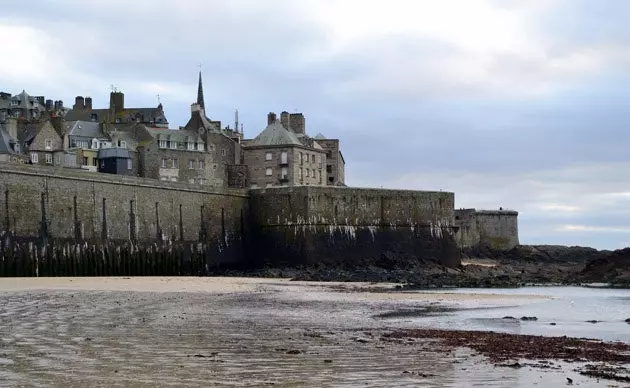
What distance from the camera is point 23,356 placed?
1241 centimetres

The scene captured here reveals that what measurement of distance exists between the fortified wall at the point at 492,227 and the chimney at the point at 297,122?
1448cm

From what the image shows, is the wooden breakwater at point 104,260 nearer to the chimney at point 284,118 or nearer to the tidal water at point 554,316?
the tidal water at point 554,316

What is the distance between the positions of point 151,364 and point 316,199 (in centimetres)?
3938

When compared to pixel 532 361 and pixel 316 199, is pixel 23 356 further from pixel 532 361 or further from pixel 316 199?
pixel 316 199

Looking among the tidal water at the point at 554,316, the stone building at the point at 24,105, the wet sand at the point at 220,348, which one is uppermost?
the stone building at the point at 24,105

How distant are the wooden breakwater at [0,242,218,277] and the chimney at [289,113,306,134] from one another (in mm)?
29667

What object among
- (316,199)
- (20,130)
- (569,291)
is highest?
(20,130)

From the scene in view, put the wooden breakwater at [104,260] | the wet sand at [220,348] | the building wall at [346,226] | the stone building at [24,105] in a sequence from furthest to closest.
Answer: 1. the stone building at [24,105]
2. the building wall at [346,226]
3. the wooden breakwater at [104,260]
4. the wet sand at [220,348]

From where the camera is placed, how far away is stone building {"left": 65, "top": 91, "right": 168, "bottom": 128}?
83250 mm

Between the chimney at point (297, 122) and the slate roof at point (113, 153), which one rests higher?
the chimney at point (297, 122)

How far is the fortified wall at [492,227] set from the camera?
7369cm

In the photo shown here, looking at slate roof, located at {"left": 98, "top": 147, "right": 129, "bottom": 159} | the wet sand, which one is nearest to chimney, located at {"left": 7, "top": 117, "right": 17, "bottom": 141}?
slate roof, located at {"left": 98, "top": 147, "right": 129, "bottom": 159}

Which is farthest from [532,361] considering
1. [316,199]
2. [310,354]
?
[316,199]

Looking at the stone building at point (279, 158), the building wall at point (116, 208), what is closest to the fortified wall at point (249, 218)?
the building wall at point (116, 208)
